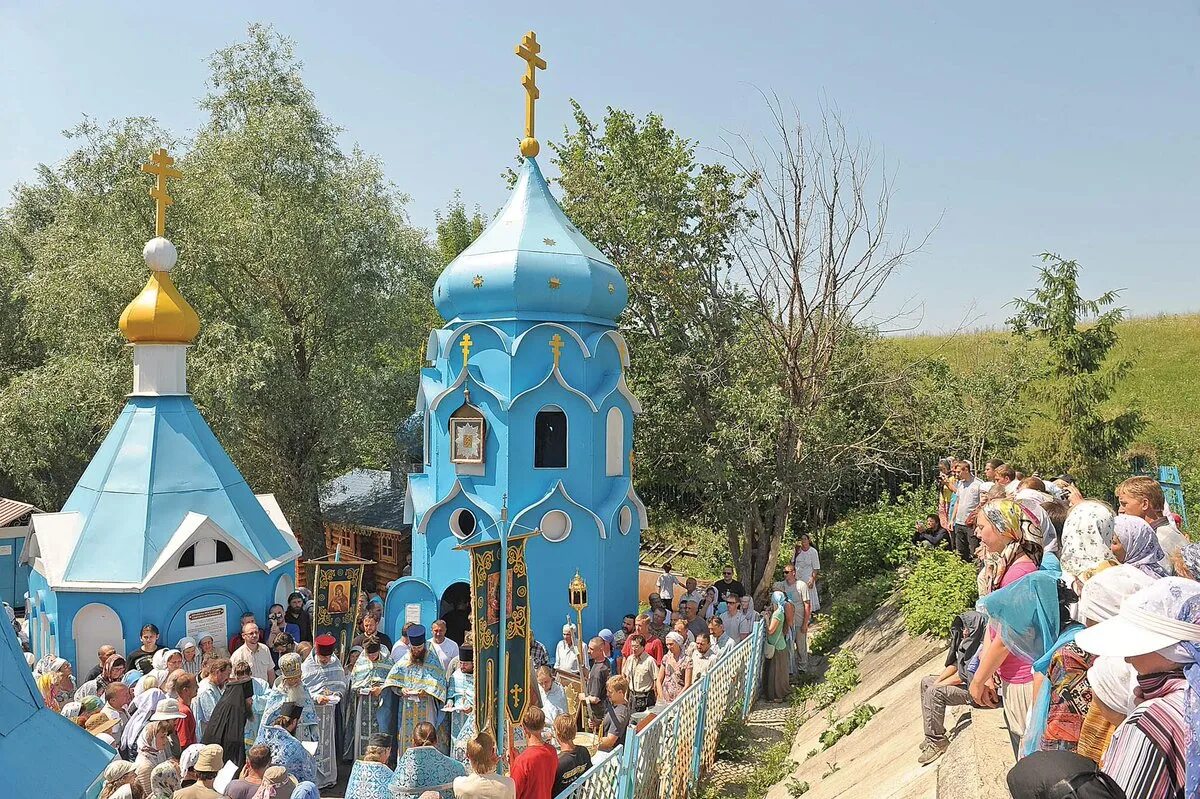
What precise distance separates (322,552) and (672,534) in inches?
350

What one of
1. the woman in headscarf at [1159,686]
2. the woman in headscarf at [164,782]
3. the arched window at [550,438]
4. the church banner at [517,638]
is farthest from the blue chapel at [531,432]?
the woman in headscarf at [1159,686]

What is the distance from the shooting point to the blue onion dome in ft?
38.8

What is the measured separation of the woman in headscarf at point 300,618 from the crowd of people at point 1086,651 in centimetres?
871

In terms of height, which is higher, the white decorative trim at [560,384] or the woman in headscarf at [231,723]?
the white decorative trim at [560,384]

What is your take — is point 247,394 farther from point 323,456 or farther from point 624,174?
point 624,174

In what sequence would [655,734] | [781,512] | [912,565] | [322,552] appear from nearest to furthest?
[655,734] < [912,565] < [781,512] < [322,552]

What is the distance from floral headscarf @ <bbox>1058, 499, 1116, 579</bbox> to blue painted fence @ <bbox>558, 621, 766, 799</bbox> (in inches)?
135

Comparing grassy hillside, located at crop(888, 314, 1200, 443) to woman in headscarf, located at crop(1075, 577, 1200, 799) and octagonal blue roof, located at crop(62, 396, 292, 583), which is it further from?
woman in headscarf, located at crop(1075, 577, 1200, 799)

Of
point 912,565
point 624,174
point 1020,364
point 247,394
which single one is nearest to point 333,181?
point 247,394

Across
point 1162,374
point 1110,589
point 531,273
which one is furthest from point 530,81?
point 1162,374

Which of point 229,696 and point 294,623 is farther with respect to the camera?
point 294,623

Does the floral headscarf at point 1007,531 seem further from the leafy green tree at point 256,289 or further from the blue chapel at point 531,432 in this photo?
the leafy green tree at point 256,289

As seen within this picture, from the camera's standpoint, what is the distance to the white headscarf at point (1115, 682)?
2682 millimetres

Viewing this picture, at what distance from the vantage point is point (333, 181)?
17734 millimetres
